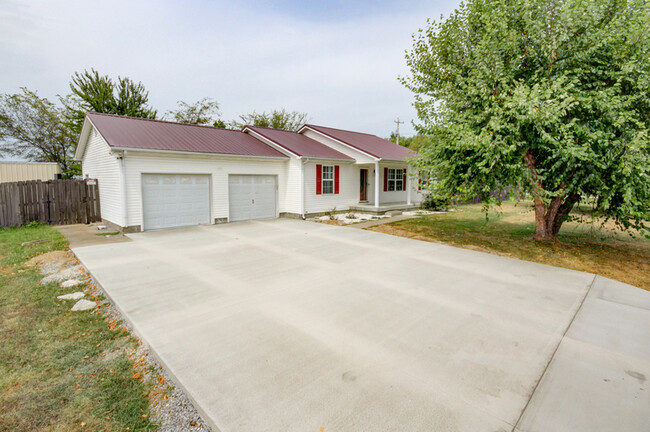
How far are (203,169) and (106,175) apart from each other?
346cm

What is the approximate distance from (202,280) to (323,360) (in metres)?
3.35

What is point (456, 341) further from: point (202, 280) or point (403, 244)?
point (403, 244)

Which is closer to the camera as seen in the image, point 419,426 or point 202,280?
point 419,426

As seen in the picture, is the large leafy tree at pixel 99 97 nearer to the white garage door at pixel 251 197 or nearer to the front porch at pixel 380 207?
the white garage door at pixel 251 197

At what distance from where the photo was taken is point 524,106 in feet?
20.8

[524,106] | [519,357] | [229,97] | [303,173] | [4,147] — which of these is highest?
[229,97]

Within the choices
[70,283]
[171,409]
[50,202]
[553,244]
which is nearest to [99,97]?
[50,202]

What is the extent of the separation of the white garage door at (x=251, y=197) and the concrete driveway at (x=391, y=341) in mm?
5841

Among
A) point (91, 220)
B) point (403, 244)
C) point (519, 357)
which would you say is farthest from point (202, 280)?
point (91, 220)

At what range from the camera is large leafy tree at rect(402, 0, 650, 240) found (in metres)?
6.13

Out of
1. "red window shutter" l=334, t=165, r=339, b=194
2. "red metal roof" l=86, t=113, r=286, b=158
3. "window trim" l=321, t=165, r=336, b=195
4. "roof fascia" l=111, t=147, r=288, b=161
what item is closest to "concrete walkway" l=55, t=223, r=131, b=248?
"roof fascia" l=111, t=147, r=288, b=161

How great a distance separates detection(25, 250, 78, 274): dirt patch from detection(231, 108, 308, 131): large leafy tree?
29352 mm

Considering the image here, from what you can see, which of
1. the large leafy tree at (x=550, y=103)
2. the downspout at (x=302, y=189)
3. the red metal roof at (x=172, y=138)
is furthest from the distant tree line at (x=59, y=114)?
the large leafy tree at (x=550, y=103)

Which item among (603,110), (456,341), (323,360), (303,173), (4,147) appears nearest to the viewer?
(323,360)
